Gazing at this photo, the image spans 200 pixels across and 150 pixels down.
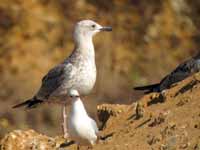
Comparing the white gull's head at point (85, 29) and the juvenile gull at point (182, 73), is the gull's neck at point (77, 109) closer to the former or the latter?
the juvenile gull at point (182, 73)

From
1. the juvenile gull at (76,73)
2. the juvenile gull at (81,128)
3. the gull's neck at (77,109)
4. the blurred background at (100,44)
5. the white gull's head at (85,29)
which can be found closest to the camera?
the juvenile gull at (81,128)

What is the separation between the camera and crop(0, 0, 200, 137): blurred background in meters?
20.4

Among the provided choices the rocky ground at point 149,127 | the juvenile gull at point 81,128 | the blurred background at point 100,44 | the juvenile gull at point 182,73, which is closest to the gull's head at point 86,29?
the juvenile gull at point 182,73

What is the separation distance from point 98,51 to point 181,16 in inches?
88.7

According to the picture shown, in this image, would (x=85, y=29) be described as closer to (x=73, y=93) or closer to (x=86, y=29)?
(x=86, y=29)

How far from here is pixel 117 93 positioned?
20766mm

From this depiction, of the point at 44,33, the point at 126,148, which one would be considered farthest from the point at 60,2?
the point at 126,148

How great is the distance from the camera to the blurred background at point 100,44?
20.4 metres

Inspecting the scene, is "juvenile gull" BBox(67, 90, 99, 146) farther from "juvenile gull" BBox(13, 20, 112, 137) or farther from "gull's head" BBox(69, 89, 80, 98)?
"juvenile gull" BBox(13, 20, 112, 137)

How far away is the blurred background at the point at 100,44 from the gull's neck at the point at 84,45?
4.99m

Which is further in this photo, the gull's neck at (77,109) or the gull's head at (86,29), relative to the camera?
the gull's head at (86,29)

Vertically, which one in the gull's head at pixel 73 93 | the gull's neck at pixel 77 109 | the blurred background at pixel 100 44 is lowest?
the gull's neck at pixel 77 109

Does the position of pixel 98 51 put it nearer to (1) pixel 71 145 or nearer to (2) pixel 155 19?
(2) pixel 155 19

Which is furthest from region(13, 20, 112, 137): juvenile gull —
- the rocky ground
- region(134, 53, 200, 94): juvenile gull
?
region(134, 53, 200, 94): juvenile gull
